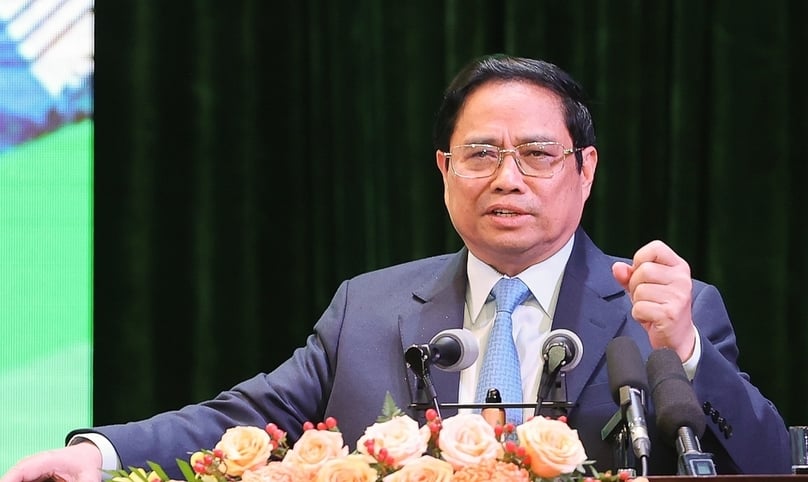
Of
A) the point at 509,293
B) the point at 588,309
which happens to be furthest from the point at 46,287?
the point at 588,309

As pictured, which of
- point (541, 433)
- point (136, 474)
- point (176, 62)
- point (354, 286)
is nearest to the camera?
point (541, 433)

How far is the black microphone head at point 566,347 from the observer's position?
6.07ft

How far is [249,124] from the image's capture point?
3.71 meters

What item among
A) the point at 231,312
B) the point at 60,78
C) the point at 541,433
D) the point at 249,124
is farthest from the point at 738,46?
the point at 541,433

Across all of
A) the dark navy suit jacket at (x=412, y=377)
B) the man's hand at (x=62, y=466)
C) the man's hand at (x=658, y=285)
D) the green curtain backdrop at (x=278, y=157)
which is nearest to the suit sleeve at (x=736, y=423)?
the dark navy suit jacket at (x=412, y=377)

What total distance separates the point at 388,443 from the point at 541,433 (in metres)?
0.17

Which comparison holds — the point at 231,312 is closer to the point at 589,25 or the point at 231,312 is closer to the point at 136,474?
the point at 589,25

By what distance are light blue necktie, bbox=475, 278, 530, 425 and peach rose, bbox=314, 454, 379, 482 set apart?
92 cm

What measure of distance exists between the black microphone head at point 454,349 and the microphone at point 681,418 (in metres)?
0.37

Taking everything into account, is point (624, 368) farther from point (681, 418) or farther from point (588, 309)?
point (588, 309)

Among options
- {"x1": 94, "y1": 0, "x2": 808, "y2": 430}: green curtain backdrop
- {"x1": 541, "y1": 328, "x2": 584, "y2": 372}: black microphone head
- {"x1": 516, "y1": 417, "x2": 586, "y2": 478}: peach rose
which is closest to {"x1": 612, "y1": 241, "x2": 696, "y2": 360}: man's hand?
{"x1": 541, "y1": 328, "x2": 584, "y2": 372}: black microphone head

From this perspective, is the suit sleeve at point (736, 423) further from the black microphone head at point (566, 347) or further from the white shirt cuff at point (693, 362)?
the black microphone head at point (566, 347)

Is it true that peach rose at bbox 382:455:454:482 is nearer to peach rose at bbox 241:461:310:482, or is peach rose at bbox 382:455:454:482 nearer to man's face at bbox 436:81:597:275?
peach rose at bbox 241:461:310:482

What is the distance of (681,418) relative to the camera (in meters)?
1.53
